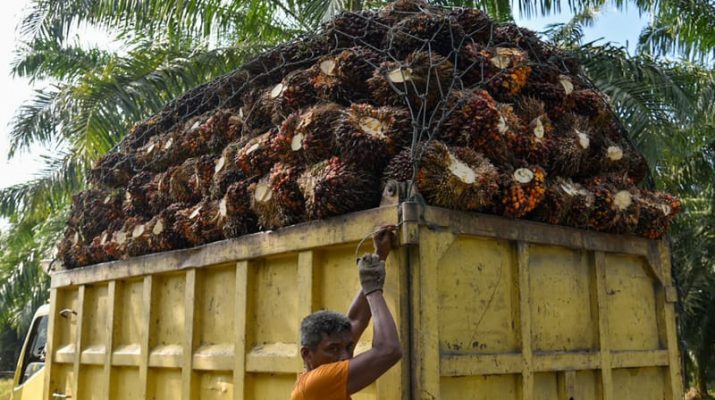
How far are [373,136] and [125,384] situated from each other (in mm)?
2283

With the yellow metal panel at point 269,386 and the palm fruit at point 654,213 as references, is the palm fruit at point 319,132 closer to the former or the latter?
the yellow metal panel at point 269,386

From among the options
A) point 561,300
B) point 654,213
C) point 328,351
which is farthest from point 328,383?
point 654,213

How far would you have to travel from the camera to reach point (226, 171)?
3906mm

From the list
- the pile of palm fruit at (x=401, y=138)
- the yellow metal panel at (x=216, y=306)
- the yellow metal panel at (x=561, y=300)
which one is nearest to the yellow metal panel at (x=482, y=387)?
the yellow metal panel at (x=561, y=300)

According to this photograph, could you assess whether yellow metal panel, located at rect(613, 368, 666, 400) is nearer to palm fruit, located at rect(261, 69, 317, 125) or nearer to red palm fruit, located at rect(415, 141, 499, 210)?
red palm fruit, located at rect(415, 141, 499, 210)

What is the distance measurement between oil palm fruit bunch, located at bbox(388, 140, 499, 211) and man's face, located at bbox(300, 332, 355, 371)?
2.36 feet

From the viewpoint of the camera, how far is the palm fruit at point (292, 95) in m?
3.65

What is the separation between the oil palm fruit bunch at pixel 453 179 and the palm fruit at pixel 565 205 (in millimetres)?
374

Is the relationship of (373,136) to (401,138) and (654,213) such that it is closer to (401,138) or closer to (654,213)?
(401,138)

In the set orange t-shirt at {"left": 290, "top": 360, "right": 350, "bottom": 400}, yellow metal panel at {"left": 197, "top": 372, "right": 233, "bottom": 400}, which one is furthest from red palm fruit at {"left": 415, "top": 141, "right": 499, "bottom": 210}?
yellow metal panel at {"left": 197, "top": 372, "right": 233, "bottom": 400}

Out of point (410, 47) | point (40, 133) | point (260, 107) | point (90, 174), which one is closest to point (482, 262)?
point (410, 47)

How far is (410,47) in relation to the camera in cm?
355

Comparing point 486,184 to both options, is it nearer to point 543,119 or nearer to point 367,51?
point 543,119

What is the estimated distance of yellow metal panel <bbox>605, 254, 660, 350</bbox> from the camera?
141 inches
